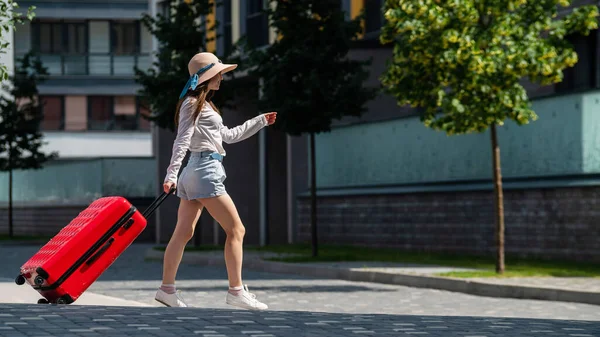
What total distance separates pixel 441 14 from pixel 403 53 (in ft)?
2.42

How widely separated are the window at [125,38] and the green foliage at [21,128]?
15332 millimetres

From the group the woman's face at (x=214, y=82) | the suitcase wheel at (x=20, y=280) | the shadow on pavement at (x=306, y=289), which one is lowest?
the shadow on pavement at (x=306, y=289)

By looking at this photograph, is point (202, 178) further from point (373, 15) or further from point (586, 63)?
point (373, 15)

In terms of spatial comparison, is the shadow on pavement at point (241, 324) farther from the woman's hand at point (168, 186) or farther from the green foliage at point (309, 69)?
the green foliage at point (309, 69)

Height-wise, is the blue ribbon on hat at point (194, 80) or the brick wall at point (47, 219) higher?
the blue ribbon on hat at point (194, 80)

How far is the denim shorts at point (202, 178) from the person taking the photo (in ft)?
32.4

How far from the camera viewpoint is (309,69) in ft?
66.7

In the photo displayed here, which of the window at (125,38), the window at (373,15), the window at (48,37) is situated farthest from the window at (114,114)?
the window at (373,15)

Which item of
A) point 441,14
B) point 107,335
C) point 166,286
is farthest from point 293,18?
point 107,335

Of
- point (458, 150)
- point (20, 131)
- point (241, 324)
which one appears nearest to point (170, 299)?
point (241, 324)

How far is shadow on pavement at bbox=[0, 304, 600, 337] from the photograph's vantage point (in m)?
7.55

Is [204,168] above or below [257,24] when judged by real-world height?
below

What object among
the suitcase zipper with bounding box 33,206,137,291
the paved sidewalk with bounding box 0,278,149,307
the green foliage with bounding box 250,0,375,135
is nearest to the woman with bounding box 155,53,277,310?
the suitcase zipper with bounding box 33,206,137,291

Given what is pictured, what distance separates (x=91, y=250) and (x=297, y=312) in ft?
5.84
